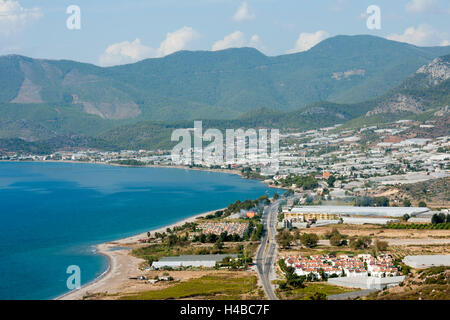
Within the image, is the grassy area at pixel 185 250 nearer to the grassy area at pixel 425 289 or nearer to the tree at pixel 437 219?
the grassy area at pixel 425 289

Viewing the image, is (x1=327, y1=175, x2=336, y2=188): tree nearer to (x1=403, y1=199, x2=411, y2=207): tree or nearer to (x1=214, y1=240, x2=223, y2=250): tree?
(x1=403, y1=199, x2=411, y2=207): tree

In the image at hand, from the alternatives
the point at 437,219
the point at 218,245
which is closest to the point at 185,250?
the point at 218,245

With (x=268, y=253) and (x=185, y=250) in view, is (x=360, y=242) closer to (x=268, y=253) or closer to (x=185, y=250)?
(x=268, y=253)

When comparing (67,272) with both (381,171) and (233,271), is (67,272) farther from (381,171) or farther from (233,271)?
(381,171)

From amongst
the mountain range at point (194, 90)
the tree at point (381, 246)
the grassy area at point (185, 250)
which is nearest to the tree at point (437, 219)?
the tree at point (381, 246)

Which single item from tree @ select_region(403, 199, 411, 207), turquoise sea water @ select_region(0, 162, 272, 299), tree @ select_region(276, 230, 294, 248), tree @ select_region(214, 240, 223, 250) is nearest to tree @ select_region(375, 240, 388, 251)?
tree @ select_region(276, 230, 294, 248)

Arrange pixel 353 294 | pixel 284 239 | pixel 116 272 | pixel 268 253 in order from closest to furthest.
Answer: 1. pixel 353 294
2. pixel 116 272
3. pixel 268 253
4. pixel 284 239
